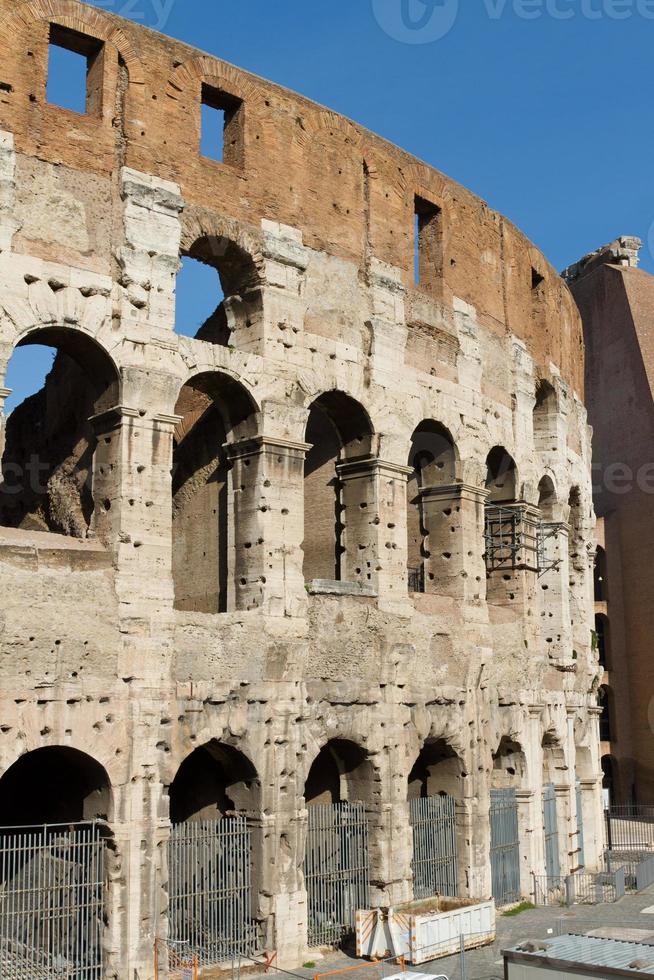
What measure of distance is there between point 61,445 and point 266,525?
4.58m

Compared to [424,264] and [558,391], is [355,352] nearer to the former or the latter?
[424,264]

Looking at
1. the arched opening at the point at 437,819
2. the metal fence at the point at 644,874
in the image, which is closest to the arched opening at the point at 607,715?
the metal fence at the point at 644,874

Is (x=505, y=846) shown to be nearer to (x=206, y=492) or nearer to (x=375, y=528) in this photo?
(x=375, y=528)

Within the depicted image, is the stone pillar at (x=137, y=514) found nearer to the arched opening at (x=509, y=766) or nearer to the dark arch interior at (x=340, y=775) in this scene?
the dark arch interior at (x=340, y=775)

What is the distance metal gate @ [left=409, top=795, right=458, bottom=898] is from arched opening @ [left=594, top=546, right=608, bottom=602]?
18121 millimetres

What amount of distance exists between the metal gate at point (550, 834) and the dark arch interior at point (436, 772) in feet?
11.0

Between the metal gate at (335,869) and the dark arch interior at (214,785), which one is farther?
the metal gate at (335,869)

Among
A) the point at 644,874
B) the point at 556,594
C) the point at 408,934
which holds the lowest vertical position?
the point at 644,874

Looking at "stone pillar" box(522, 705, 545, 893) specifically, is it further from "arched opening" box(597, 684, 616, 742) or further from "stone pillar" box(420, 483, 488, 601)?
"arched opening" box(597, 684, 616, 742)

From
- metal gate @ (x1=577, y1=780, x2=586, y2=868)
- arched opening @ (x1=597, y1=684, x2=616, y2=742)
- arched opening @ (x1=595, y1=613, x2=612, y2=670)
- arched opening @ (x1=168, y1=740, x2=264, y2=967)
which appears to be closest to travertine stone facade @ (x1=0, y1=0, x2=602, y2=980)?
arched opening @ (x1=168, y1=740, x2=264, y2=967)

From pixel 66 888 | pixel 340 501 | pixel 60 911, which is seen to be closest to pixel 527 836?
pixel 340 501

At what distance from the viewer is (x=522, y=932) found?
1611 cm

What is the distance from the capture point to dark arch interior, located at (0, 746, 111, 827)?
12.4 metres

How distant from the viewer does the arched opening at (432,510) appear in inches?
705
